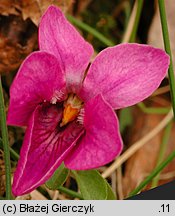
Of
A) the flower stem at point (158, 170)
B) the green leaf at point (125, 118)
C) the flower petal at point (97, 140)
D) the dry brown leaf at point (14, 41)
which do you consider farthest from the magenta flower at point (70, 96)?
the green leaf at point (125, 118)

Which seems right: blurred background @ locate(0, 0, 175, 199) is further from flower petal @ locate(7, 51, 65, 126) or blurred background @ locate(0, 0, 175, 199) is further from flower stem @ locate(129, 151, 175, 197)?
flower petal @ locate(7, 51, 65, 126)

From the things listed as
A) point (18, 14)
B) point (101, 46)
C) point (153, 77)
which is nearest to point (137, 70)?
point (153, 77)

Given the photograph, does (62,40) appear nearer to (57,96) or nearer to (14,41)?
(57,96)

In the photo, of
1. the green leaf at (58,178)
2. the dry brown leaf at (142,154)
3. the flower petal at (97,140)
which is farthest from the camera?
the dry brown leaf at (142,154)

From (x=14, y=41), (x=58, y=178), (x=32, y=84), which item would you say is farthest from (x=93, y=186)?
(x=14, y=41)

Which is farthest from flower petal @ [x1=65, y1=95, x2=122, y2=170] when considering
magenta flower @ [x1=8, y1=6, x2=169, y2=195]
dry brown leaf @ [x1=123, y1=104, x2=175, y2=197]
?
dry brown leaf @ [x1=123, y1=104, x2=175, y2=197]

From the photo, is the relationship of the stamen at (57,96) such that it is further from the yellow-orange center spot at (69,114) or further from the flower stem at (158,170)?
the flower stem at (158,170)

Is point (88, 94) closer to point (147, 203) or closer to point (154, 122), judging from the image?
point (147, 203)
